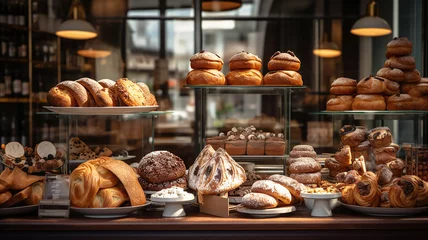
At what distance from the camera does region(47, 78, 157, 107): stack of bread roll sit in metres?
2.73

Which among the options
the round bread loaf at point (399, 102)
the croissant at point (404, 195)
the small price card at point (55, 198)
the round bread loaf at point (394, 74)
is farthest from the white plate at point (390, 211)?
the small price card at point (55, 198)

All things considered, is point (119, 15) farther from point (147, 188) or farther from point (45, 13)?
point (147, 188)

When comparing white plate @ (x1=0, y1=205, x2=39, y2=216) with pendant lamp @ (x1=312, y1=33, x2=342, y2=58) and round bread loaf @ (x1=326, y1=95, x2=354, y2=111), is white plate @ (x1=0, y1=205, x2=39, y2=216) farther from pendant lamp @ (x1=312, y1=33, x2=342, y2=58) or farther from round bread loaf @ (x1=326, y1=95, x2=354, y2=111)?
pendant lamp @ (x1=312, y1=33, x2=342, y2=58)

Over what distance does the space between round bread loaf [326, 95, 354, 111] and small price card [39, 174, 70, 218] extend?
5.37 ft

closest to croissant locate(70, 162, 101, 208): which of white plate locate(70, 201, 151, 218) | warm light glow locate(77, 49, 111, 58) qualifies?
white plate locate(70, 201, 151, 218)

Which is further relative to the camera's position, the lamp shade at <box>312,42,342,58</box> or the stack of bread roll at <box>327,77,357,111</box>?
the lamp shade at <box>312,42,342,58</box>

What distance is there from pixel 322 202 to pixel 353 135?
0.67 meters

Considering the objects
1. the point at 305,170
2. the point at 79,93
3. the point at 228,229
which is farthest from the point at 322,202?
the point at 79,93

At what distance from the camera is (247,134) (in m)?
3.03

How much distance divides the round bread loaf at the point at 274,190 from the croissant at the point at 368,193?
0.33 m

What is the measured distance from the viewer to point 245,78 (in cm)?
295

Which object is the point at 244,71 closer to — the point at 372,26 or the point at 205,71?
the point at 205,71

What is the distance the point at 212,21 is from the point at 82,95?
4.77 metres

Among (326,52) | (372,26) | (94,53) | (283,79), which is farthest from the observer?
(94,53)
